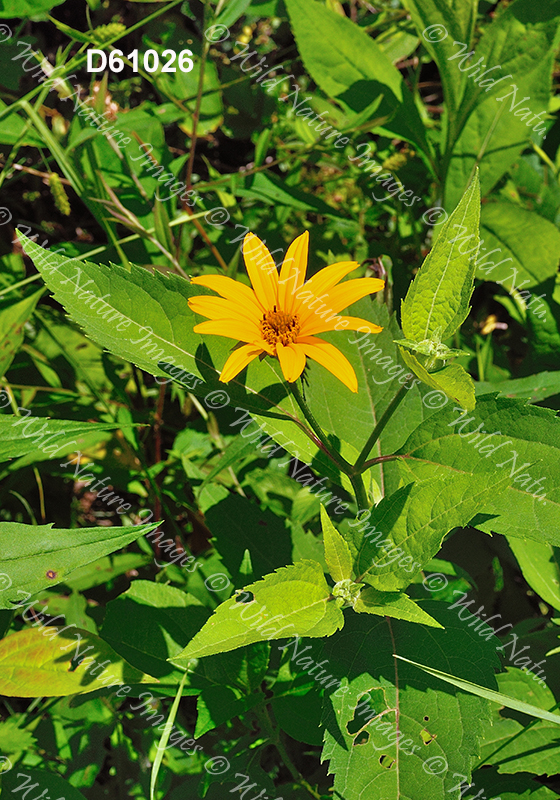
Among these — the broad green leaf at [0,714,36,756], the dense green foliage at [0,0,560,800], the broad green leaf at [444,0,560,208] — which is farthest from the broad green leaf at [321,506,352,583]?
the broad green leaf at [444,0,560,208]

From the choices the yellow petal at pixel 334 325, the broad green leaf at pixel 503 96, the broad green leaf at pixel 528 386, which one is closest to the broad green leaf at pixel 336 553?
the yellow petal at pixel 334 325

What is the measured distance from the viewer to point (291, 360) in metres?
1.26

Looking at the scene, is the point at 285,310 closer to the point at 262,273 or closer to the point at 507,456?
the point at 262,273

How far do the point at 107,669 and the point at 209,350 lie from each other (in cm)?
97

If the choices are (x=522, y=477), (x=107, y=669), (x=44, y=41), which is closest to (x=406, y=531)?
(x=522, y=477)

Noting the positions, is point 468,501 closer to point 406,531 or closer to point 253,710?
point 406,531

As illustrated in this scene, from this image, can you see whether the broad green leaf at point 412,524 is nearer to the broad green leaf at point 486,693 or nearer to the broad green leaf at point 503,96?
the broad green leaf at point 486,693

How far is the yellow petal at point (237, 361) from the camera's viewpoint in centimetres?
125

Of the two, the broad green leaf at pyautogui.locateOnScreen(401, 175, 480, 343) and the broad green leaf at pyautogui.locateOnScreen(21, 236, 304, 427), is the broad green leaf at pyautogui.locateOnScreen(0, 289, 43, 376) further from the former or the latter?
the broad green leaf at pyautogui.locateOnScreen(401, 175, 480, 343)

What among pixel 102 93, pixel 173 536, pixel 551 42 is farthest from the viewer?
pixel 173 536

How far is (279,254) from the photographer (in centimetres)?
258

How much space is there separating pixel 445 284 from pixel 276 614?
78cm

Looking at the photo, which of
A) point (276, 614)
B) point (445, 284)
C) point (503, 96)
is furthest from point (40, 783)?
point (503, 96)

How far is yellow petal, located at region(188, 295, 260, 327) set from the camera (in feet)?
4.36
